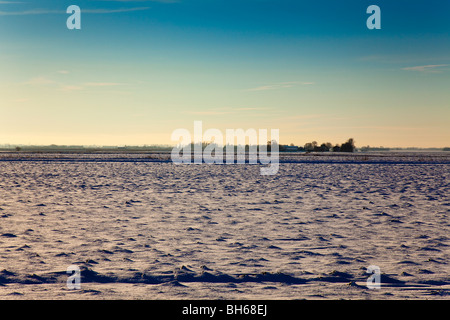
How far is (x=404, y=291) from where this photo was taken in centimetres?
580

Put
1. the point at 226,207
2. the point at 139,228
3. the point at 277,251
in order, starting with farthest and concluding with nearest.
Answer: the point at 226,207 < the point at 139,228 < the point at 277,251

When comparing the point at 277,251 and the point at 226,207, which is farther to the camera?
the point at 226,207

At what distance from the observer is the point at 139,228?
1052 cm

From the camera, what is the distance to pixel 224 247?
28.1ft

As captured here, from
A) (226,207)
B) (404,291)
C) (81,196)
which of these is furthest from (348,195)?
(404,291)

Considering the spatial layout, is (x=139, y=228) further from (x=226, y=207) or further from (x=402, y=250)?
(x=402, y=250)

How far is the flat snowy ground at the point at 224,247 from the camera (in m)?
5.98

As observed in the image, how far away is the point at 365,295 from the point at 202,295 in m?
2.23

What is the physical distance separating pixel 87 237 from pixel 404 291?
676 centimetres

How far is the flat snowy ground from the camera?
5.98 metres
